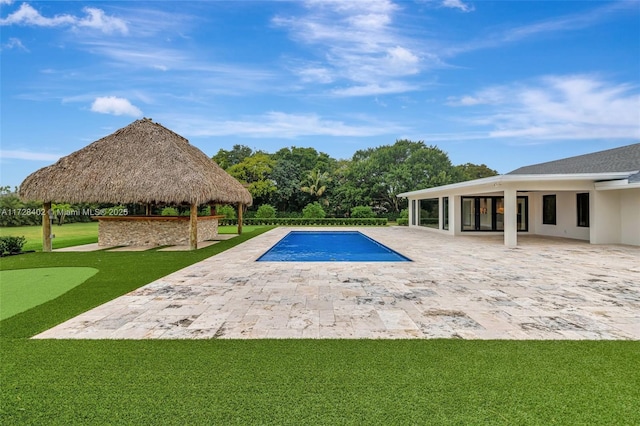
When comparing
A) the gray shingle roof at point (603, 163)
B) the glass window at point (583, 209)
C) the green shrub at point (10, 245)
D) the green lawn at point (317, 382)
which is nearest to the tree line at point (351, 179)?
the gray shingle roof at point (603, 163)

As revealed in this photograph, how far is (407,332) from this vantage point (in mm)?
3869

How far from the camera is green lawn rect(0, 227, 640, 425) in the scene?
90.9 inches

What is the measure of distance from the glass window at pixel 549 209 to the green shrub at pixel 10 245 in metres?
Answer: 20.7

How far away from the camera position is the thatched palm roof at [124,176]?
452 inches

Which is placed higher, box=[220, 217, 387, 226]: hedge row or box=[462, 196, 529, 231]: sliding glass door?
box=[462, 196, 529, 231]: sliding glass door

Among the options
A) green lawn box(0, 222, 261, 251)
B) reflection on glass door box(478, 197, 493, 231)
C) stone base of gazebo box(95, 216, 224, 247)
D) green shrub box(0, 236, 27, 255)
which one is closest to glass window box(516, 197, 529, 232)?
reflection on glass door box(478, 197, 493, 231)

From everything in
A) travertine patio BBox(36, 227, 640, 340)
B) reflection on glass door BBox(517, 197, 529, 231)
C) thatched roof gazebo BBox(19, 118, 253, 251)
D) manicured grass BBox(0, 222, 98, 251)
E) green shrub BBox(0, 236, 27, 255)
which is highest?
thatched roof gazebo BBox(19, 118, 253, 251)

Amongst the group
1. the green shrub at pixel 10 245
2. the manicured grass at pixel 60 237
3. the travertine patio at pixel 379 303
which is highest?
the green shrub at pixel 10 245

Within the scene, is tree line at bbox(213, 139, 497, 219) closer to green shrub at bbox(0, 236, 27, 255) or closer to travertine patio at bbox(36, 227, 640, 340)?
green shrub at bbox(0, 236, 27, 255)

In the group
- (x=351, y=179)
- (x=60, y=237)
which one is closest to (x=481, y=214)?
(x=351, y=179)

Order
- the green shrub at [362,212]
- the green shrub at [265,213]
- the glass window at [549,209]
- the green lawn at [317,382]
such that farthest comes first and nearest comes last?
the green shrub at [362,212], the green shrub at [265,213], the glass window at [549,209], the green lawn at [317,382]

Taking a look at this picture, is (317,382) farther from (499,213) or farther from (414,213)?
(414,213)

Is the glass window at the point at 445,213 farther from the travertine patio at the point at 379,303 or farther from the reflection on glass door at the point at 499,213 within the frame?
the travertine patio at the point at 379,303

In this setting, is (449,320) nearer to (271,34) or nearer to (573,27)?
(271,34)
